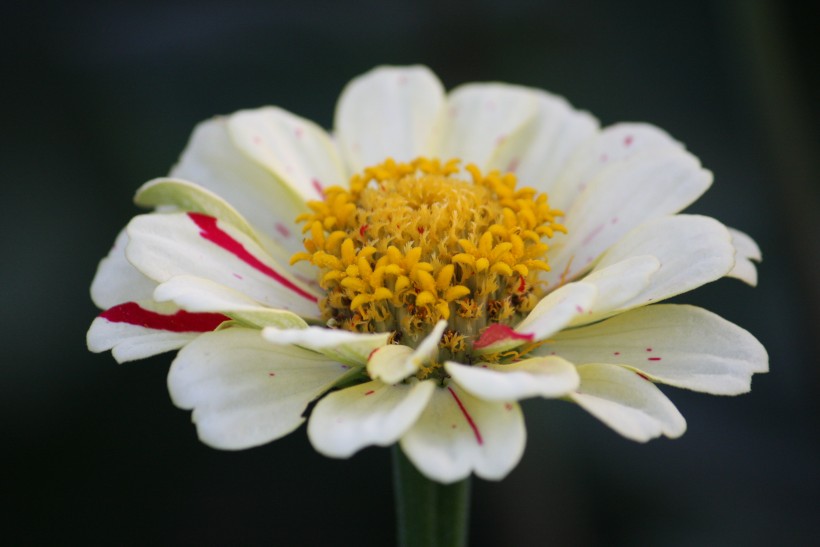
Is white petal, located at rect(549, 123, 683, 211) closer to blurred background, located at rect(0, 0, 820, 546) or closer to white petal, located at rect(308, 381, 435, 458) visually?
blurred background, located at rect(0, 0, 820, 546)

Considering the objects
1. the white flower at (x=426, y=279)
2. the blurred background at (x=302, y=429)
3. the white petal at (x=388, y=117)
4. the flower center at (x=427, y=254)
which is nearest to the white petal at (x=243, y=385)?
the white flower at (x=426, y=279)

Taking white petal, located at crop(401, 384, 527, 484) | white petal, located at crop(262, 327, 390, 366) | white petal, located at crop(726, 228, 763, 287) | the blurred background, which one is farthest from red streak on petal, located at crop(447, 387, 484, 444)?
the blurred background

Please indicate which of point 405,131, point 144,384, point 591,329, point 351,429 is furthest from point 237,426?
point 144,384

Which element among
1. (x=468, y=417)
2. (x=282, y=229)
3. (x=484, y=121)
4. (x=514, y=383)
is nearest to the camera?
(x=514, y=383)

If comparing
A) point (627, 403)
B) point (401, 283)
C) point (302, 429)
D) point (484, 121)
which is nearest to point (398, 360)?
point (401, 283)

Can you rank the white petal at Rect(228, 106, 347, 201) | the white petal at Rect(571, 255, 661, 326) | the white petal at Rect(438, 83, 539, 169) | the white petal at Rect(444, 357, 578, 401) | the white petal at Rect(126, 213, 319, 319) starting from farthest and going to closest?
the white petal at Rect(438, 83, 539, 169), the white petal at Rect(228, 106, 347, 201), the white petal at Rect(126, 213, 319, 319), the white petal at Rect(571, 255, 661, 326), the white petal at Rect(444, 357, 578, 401)

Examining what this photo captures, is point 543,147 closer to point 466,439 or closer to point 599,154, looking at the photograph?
point 599,154
